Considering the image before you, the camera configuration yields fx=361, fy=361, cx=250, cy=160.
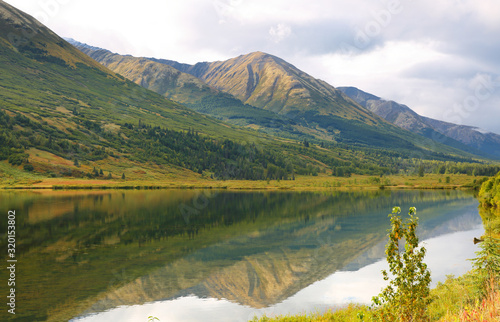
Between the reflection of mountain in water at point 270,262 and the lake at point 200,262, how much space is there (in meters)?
0.12

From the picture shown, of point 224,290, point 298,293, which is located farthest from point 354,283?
point 224,290

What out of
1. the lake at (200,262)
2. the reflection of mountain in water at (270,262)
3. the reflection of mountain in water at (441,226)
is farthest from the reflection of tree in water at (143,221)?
the reflection of mountain in water at (441,226)

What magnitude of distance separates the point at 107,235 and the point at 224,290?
32.0 meters

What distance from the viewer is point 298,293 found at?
31.6 m

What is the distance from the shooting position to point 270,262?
42219 mm

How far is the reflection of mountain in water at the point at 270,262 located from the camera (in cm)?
3112

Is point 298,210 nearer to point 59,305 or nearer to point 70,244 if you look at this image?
point 70,244

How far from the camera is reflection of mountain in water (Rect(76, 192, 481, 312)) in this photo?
31.1 meters

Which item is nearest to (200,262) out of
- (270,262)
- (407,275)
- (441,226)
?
(270,262)

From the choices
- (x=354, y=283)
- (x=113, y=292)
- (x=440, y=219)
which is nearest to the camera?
(x=113, y=292)

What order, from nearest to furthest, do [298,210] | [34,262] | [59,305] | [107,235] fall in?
[59,305]
[34,262]
[107,235]
[298,210]

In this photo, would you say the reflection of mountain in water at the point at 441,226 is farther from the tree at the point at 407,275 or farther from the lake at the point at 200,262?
the tree at the point at 407,275

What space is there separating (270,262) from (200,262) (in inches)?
322

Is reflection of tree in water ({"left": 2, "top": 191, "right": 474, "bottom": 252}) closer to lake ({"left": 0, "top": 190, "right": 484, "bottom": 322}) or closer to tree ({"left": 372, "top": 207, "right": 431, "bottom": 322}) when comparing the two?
lake ({"left": 0, "top": 190, "right": 484, "bottom": 322})
